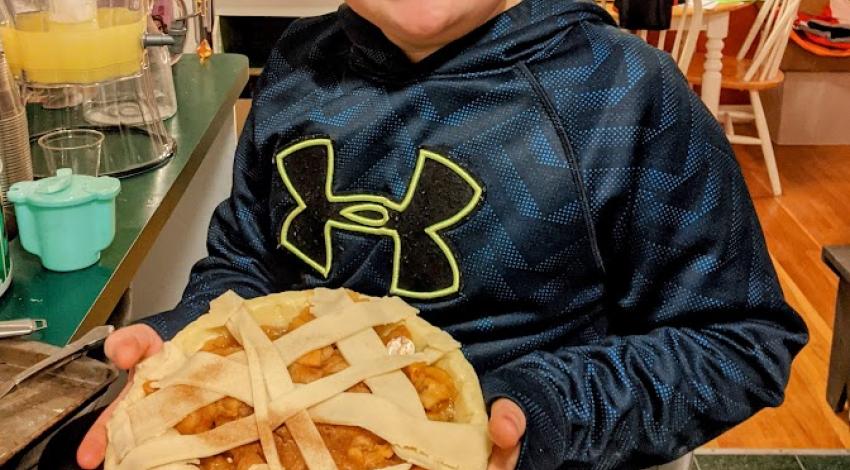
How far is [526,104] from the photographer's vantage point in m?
0.79

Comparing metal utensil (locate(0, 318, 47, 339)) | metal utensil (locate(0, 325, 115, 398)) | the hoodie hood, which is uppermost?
the hoodie hood

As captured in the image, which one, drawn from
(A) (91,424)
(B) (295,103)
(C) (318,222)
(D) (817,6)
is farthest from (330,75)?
(D) (817,6)

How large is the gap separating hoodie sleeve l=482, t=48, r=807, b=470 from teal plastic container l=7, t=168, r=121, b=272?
444 millimetres

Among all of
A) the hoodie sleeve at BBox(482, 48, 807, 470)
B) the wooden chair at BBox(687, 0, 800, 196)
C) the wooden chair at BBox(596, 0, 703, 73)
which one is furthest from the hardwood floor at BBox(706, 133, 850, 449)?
the hoodie sleeve at BBox(482, 48, 807, 470)

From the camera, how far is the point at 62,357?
0.73 metres

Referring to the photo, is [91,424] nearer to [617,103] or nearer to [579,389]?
[579,389]

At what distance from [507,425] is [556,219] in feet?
0.77

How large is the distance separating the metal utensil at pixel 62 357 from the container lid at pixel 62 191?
0.17 meters

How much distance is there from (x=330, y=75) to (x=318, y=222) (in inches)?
6.2

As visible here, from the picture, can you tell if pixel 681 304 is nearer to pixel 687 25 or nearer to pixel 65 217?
pixel 65 217

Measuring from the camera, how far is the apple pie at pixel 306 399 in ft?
2.00

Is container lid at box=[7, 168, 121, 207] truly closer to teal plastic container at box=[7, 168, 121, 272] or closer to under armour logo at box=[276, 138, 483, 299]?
teal plastic container at box=[7, 168, 121, 272]

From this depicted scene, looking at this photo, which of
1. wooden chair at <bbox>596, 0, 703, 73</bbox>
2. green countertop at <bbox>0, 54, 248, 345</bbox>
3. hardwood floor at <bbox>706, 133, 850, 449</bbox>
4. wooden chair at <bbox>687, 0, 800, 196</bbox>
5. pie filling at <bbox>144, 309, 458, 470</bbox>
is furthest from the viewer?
wooden chair at <bbox>687, 0, 800, 196</bbox>

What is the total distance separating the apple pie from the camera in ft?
2.00
